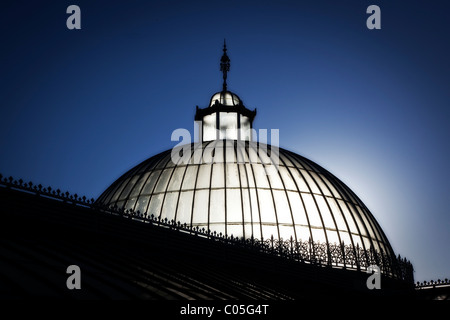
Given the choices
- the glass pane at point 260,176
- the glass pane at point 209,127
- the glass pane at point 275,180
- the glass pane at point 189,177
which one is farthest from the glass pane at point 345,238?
the glass pane at point 209,127

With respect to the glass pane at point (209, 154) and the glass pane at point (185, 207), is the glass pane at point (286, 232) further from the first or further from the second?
the glass pane at point (209, 154)

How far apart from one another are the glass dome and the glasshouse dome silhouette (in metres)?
6.72

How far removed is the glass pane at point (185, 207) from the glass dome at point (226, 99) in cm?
1312

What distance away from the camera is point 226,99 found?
1534 inches

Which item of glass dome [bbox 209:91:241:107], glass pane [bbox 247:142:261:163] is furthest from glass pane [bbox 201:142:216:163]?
glass dome [bbox 209:91:241:107]

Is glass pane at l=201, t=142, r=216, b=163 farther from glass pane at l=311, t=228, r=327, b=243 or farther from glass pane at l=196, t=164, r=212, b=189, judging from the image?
glass pane at l=311, t=228, r=327, b=243

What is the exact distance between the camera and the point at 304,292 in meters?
18.9
